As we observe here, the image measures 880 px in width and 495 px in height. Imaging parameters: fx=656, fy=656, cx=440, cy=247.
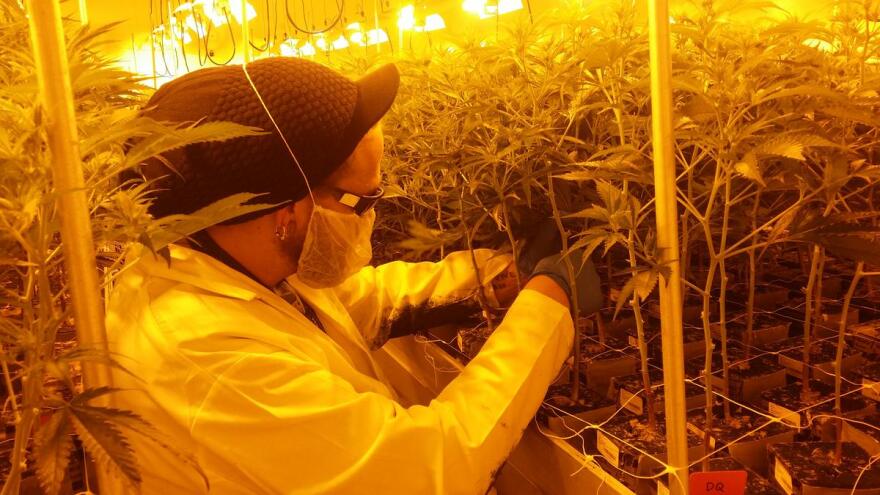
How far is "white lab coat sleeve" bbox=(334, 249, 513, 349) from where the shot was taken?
1829 mm

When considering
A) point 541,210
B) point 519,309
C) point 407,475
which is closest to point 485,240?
point 541,210

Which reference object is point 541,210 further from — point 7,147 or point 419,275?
point 7,147

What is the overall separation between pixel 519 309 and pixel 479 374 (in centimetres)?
17

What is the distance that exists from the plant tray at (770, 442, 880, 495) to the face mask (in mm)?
945

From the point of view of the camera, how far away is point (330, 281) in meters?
1.41

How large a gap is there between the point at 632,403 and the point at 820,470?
42 centimetres

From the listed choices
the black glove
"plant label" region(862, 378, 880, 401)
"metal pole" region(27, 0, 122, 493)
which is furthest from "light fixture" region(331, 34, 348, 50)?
"metal pole" region(27, 0, 122, 493)

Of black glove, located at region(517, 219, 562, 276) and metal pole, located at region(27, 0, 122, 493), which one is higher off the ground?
metal pole, located at region(27, 0, 122, 493)

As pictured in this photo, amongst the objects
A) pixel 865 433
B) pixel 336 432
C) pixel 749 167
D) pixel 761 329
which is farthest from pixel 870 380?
pixel 336 432

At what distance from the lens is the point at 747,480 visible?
131 cm

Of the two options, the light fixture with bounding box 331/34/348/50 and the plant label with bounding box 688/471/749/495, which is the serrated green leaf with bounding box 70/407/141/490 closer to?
the plant label with bounding box 688/471/749/495

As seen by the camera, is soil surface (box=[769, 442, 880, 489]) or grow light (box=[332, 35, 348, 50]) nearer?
soil surface (box=[769, 442, 880, 489])

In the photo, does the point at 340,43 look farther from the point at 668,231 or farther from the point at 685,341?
the point at 668,231

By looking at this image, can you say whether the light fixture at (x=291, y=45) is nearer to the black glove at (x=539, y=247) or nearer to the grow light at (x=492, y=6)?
the grow light at (x=492, y=6)
